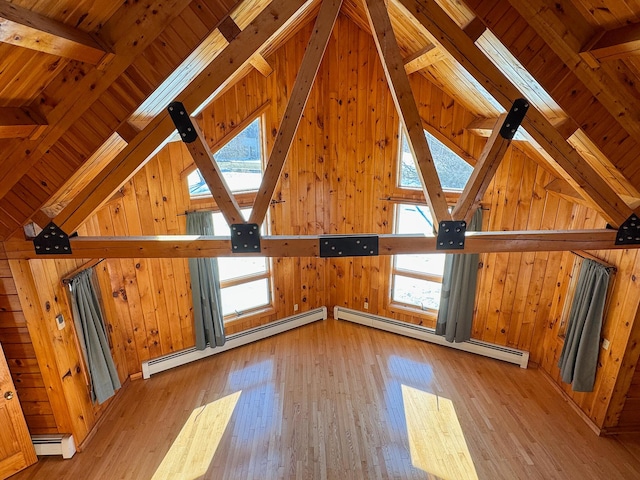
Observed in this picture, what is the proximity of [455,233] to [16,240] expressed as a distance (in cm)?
321

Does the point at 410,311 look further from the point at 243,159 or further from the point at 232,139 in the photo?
the point at 232,139

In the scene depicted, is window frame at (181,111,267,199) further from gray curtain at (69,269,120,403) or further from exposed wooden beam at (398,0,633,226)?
exposed wooden beam at (398,0,633,226)

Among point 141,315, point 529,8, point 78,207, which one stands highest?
point 529,8

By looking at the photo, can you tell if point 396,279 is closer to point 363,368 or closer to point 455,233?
point 363,368

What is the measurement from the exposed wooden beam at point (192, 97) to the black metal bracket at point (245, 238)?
77cm

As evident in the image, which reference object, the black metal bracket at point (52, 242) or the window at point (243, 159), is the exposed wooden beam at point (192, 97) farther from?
the window at point (243, 159)

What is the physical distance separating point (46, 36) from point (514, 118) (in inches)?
103

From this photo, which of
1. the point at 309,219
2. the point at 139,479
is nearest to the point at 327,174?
the point at 309,219

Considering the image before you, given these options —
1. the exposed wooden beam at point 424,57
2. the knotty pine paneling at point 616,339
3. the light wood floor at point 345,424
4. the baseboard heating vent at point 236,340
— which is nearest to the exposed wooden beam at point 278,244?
the knotty pine paneling at point 616,339

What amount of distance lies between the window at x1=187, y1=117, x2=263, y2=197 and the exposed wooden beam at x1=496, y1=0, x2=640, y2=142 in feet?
11.0

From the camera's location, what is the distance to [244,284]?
212 inches

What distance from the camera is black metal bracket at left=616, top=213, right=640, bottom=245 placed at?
2.80 metres

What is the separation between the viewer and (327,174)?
5.44m

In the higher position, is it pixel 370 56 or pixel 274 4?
pixel 370 56
